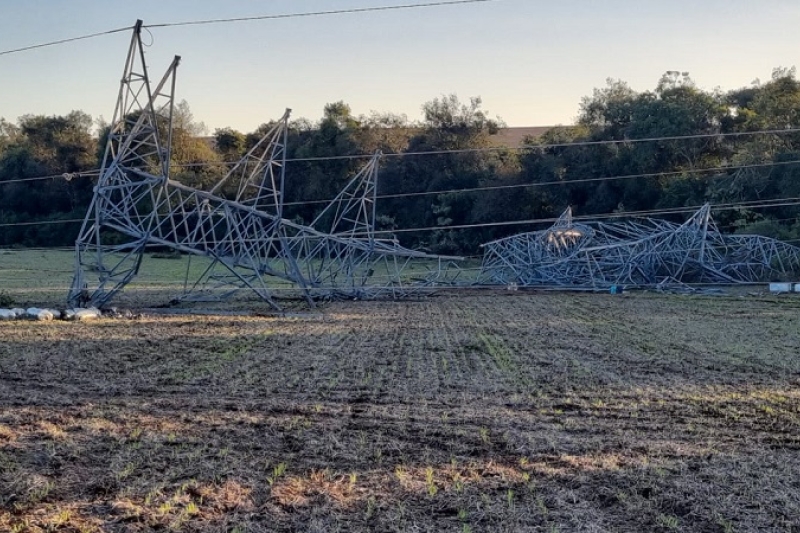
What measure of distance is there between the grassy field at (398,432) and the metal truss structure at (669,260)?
54.4ft

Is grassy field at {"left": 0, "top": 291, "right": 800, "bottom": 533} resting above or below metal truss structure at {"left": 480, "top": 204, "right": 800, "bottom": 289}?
below

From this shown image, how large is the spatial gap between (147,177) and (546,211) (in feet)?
103

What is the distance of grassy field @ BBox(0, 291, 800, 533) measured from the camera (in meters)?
6.56

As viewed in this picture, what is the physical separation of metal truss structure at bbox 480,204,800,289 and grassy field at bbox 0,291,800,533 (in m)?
16.6

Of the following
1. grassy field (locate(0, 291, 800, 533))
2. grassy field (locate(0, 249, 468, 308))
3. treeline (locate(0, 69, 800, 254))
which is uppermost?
treeline (locate(0, 69, 800, 254))

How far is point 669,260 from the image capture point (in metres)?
35.5

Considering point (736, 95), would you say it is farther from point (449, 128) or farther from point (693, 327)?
point (693, 327)

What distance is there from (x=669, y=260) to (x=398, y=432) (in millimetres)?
28470

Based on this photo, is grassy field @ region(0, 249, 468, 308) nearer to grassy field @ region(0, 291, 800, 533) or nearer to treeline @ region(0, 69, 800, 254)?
treeline @ region(0, 69, 800, 254)

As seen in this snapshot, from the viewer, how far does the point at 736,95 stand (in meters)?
53.0

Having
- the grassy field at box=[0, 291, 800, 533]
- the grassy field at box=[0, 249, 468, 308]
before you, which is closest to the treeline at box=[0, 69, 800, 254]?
the grassy field at box=[0, 249, 468, 308]

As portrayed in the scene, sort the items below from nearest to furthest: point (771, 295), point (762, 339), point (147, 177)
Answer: point (762, 339) → point (147, 177) → point (771, 295)

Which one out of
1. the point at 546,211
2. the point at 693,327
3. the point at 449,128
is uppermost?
the point at 449,128

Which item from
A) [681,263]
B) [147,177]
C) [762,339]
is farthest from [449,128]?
[762,339]
